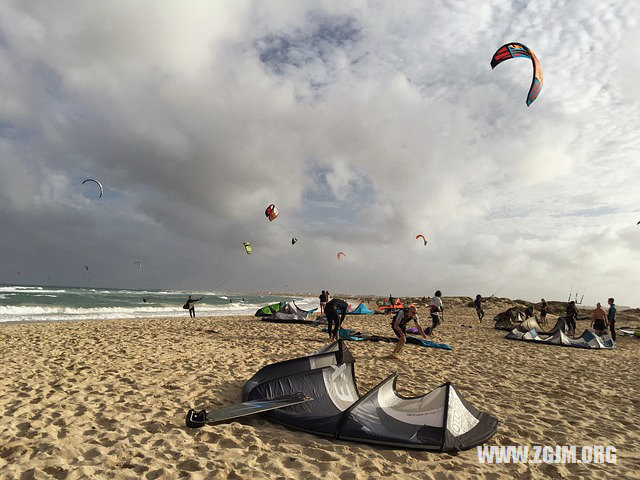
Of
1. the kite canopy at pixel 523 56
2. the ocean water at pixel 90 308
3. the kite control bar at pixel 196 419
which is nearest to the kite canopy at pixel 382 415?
the kite control bar at pixel 196 419

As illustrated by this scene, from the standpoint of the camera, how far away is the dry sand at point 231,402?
3.91m

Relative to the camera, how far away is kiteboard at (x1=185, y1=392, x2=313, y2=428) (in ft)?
15.7

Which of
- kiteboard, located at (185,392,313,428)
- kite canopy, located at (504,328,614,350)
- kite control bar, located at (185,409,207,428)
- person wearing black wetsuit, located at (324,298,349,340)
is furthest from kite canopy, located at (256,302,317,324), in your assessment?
Result: kite control bar, located at (185,409,207,428)

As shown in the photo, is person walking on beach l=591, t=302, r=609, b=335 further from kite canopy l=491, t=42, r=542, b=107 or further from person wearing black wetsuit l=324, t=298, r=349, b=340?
person wearing black wetsuit l=324, t=298, r=349, b=340

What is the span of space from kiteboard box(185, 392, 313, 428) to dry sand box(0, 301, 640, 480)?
4.4 inches

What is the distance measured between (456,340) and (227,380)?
1023 cm

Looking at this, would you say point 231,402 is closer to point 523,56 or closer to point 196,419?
point 196,419

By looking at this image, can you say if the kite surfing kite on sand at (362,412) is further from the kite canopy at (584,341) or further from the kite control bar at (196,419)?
the kite canopy at (584,341)

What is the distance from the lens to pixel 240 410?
5031mm

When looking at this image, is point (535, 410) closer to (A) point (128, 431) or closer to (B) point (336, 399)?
(B) point (336, 399)

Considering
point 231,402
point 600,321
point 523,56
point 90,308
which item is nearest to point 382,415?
point 231,402

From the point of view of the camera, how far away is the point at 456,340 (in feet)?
46.8

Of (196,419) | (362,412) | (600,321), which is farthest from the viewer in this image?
(600,321)

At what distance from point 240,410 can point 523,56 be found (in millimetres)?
12094
